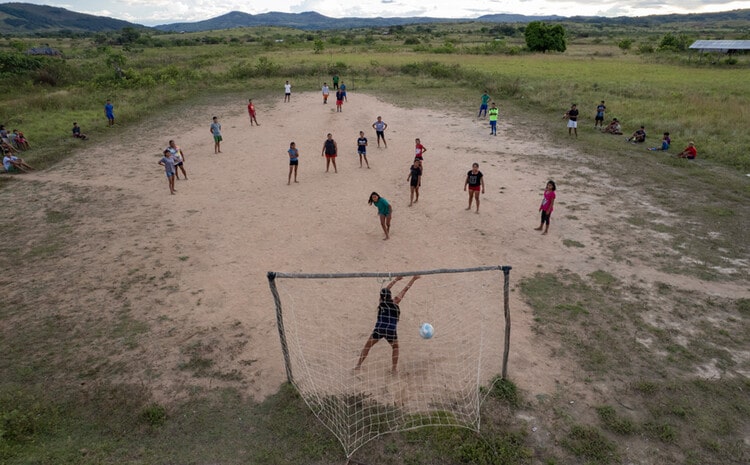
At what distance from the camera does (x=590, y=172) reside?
15.5 m

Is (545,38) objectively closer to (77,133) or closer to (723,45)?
(723,45)

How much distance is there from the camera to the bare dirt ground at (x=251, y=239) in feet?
23.7

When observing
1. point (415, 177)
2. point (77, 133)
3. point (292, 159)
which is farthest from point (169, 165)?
point (77, 133)

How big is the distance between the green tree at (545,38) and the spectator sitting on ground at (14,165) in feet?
194

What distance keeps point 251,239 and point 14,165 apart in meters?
11.5

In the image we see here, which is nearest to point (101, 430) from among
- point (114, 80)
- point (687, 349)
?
point (687, 349)

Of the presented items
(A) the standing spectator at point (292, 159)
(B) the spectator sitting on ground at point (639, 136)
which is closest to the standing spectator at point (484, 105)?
(B) the spectator sitting on ground at point (639, 136)

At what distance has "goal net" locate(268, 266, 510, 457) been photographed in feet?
19.6

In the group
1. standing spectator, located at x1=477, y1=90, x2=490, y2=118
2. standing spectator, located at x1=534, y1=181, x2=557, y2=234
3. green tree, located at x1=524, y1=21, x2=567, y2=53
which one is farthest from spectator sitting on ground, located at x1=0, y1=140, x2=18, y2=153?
green tree, located at x1=524, y1=21, x2=567, y2=53

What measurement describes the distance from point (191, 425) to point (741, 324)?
9.15 meters

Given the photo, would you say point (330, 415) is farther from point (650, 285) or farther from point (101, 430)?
point (650, 285)

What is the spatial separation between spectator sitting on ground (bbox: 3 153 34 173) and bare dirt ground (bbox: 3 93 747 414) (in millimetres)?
948

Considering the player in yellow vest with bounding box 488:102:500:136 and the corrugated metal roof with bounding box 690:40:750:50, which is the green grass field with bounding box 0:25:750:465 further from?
the corrugated metal roof with bounding box 690:40:750:50

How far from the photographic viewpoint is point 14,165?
15.9m
